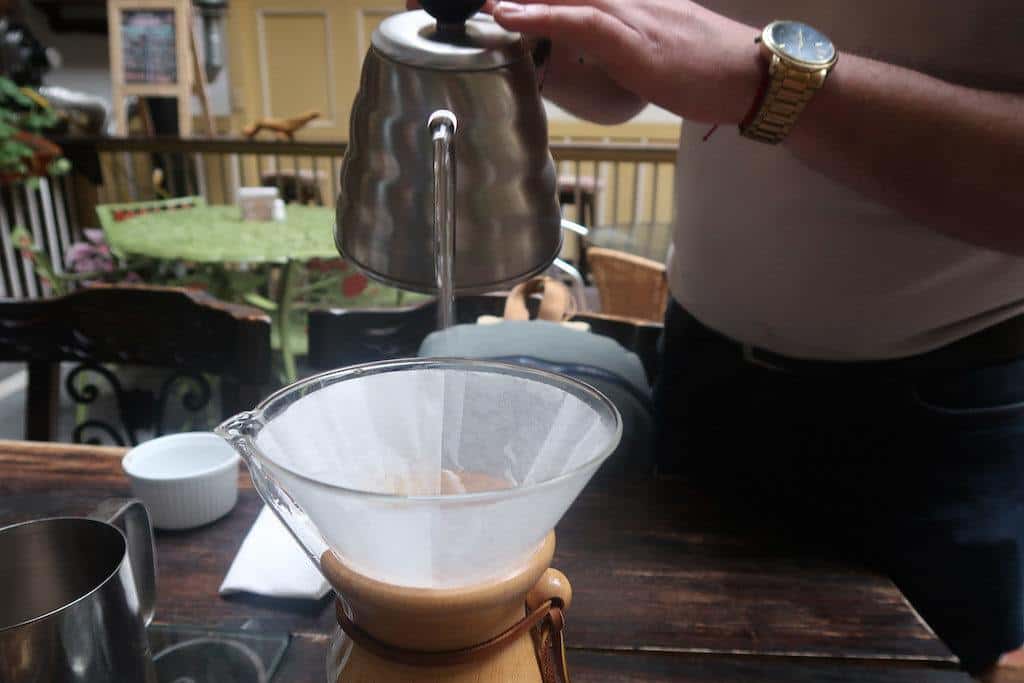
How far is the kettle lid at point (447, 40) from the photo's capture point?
1.50ft

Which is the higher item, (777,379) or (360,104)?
(360,104)

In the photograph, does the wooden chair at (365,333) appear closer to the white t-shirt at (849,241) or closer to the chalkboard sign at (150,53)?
the white t-shirt at (849,241)

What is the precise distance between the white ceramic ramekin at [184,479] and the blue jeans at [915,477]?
50cm

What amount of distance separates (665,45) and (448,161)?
0.59 feet

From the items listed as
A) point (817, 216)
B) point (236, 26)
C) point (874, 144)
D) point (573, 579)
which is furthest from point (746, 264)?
point (236, 26)

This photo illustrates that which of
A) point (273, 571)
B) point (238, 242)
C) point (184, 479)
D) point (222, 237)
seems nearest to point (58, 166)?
point (222, 237)

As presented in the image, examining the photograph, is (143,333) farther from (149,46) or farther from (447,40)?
(149,46)

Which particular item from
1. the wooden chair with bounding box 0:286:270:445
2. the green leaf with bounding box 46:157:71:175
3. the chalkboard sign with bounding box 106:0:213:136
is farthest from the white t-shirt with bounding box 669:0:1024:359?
the chalkboard sign with bounding box 106:0:213:136

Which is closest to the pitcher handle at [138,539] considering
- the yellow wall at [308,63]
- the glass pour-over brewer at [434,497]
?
the glass pour-over brewer at [434,497]

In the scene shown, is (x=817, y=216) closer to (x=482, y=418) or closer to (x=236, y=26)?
(x=482, y=418)

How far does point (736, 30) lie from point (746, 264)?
0.28m

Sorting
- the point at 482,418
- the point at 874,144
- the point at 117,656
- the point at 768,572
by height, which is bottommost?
the point at 768,572

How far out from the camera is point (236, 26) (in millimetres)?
5496

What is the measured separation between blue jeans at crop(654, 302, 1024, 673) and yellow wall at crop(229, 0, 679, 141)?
4.99 metres
